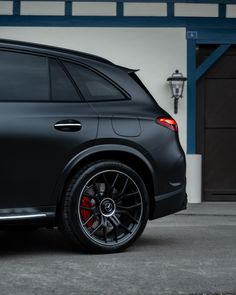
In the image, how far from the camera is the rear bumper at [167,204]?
6340mm

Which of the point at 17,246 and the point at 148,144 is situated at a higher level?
the point at 148,144

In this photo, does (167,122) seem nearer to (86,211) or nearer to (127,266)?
(86,211)

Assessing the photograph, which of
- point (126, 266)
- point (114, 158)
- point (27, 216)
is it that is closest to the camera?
point (126, 266)

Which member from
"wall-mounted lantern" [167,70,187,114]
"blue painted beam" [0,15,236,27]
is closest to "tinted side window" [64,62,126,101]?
"wall-mounted lantern" [167,70,187,114]

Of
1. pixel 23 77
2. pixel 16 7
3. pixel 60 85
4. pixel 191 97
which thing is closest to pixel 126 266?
pixel 60 85

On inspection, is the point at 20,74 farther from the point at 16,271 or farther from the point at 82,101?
the point at 16,271

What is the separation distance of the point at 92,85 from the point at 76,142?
57cm

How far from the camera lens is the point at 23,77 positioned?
6094 millimetres

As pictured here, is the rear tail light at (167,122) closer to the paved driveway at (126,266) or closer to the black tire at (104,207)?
the black tire at (104,207)

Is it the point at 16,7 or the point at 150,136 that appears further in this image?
the point at 16,7

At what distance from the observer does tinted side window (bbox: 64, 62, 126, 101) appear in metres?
6.29

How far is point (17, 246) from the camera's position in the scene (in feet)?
21.7

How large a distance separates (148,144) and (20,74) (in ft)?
3.66

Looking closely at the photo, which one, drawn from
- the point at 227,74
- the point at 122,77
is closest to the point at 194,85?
the point at 227,74
